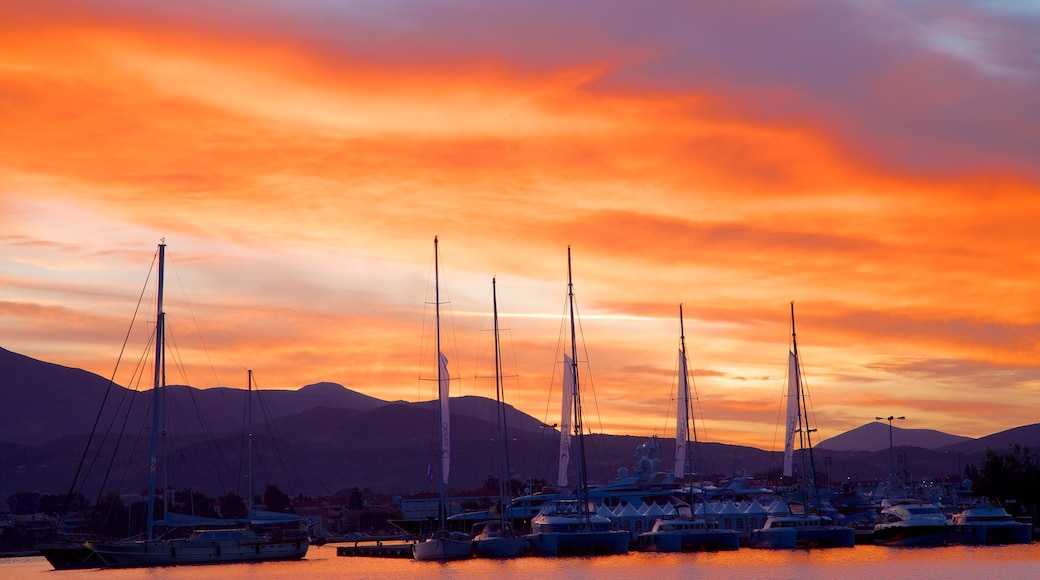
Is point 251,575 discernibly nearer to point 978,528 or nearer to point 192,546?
point 192,546

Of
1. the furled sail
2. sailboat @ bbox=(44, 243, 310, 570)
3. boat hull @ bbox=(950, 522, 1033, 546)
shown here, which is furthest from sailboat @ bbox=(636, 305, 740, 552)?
sailboat @ bbox=(44, 243, 310, 570)

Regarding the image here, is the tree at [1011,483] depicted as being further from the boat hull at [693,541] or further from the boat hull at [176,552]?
the boat hull at [176,552]

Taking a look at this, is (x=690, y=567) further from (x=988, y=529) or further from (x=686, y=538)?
(x=988, y=529)

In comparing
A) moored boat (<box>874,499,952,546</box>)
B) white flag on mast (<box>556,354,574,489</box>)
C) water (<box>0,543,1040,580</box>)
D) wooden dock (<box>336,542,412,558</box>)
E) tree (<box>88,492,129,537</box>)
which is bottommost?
water (<box>0,543,1040,580</box>)

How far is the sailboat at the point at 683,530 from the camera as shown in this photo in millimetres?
112750

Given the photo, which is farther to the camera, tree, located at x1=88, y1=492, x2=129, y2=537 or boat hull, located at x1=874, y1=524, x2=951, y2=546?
tree, located at x1=88, y1=492, x2=129, y2=537

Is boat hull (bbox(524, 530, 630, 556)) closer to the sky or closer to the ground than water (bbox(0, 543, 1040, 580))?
closer to the sky

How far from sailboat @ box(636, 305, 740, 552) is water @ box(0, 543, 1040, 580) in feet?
3.51

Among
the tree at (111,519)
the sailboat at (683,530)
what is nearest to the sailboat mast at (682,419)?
the sailboat at (683,530)

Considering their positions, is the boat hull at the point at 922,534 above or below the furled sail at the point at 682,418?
below

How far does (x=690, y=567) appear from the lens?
100 metres

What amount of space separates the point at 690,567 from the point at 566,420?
16.9 m

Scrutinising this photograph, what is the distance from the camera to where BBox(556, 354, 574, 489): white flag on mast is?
111 meters

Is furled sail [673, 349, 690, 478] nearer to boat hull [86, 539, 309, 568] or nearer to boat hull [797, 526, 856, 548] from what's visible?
boat hull [797, 526, 856, 548]
